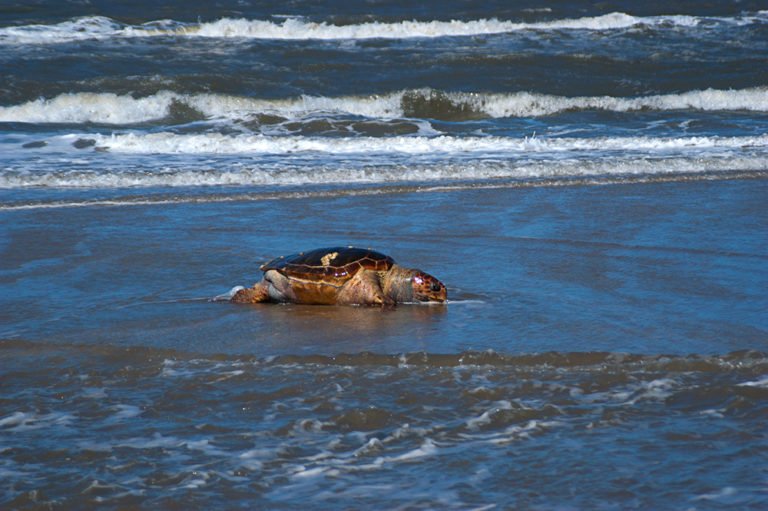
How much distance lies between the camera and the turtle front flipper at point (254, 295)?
5.56 m

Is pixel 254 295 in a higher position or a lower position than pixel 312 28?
lower

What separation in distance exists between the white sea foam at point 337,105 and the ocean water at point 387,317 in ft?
0.44

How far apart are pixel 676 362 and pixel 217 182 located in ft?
21.4

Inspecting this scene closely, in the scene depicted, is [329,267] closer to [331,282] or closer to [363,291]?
[331,282]

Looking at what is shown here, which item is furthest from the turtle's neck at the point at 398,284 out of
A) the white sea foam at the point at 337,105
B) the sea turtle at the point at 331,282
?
the white sea foam at the point at 337,105

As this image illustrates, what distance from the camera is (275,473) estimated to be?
329 cm

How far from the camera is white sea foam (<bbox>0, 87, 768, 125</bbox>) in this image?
627 inches

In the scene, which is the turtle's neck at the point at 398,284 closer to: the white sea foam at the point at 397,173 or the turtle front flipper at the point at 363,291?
the turtle front flipper at the point at 363,291

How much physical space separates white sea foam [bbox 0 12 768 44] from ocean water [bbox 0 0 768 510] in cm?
599

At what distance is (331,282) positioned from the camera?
5598mm

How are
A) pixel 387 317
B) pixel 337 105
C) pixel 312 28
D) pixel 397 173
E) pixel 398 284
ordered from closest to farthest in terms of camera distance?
pixel 387 317 → pixel 398 284 → pixel 397 173 → pixel 337 105 → pixel 312 28

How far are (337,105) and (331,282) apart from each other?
1205cm

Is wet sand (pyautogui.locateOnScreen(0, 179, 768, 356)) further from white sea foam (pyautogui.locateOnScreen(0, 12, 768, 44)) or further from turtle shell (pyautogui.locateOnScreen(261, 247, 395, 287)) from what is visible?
white sea foam (pyautogui.locateOnScreen(0, 12, 768, 44))

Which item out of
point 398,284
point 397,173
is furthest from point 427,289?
point 397,173
